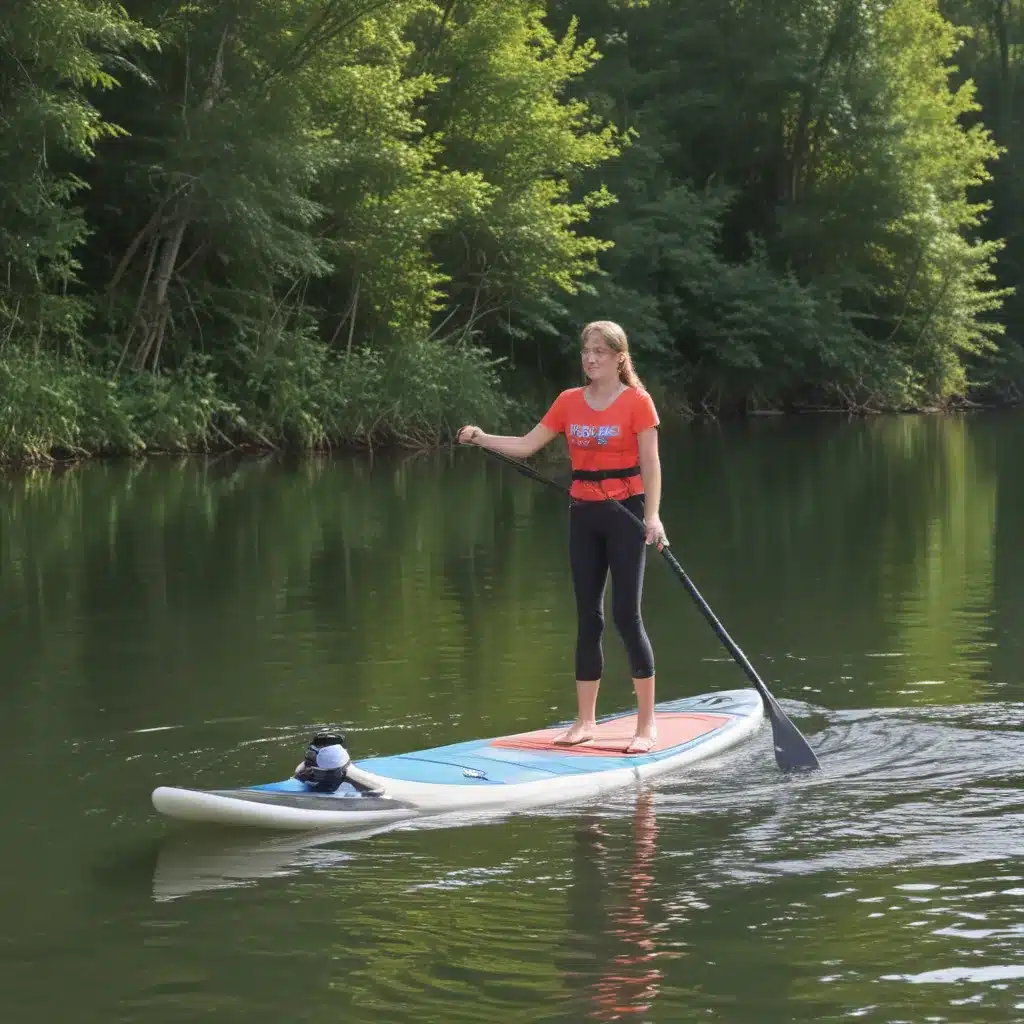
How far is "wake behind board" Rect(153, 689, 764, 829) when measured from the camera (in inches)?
258

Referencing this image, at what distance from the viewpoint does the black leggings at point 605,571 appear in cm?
762

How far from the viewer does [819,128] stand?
A: 45469 mm

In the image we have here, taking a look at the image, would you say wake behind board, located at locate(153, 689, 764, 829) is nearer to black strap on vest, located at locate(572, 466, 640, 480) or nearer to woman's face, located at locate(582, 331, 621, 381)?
black strap on vest, located at locate(572, 466, 640, 480)

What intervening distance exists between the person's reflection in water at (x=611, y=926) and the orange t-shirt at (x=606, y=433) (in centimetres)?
139

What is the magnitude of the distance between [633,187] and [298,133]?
15.3 m

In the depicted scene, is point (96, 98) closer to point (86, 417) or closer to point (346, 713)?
point (86, 417)

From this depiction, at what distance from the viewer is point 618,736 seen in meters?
7.98

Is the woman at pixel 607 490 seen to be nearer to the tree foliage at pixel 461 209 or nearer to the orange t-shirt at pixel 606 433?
the orange t-shirt at pixel 606 433

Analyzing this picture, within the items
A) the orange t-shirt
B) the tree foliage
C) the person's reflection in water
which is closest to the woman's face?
the orange t-shirt

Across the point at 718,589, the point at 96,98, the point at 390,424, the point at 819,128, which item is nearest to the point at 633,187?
the point at 819,128

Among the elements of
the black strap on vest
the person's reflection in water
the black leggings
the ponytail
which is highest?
the ponytail

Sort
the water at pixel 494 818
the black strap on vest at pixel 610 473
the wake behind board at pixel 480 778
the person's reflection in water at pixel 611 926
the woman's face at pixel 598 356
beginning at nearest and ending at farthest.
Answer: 1. the person's reflection in water at pixel 611 926
2. the water at pixel 494 818
3. the wake behind board at pixel 480 778
4. the woman's face at pixel 598 356
5. the black strap on vest at pixel 610 473

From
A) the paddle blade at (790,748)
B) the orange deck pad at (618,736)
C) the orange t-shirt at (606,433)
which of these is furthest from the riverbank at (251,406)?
the paddle blade at (790,748)

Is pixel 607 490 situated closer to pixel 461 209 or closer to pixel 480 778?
pixel 480 778
